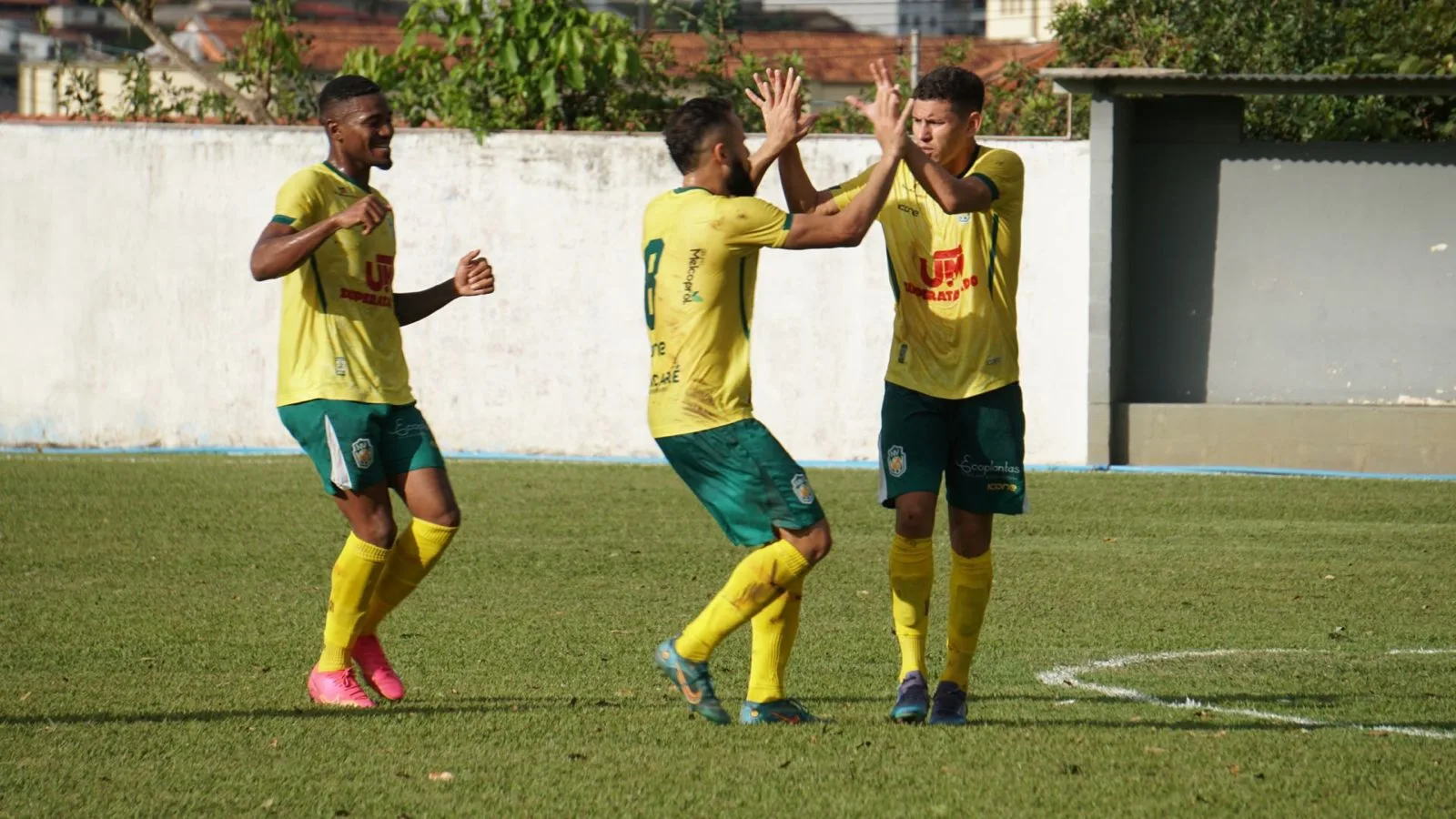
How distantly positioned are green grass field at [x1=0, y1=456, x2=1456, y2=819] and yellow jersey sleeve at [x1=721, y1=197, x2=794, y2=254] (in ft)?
4.91

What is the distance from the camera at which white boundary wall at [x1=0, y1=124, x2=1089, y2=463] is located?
16500 mm

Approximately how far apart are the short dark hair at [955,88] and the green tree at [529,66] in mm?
11040

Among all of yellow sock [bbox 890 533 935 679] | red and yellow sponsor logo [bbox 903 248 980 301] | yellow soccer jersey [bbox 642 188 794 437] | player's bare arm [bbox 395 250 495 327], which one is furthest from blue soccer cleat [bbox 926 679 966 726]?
player's bare arm [bbox 395 250 495 327]

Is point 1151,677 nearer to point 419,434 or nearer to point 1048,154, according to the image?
point 419,434

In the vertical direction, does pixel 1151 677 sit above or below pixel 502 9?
below

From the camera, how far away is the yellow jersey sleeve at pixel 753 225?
5.85 metres

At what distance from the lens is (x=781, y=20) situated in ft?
121

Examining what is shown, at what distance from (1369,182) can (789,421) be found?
211 inches

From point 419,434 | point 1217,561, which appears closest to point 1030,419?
point 1217,561

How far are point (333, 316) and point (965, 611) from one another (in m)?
2.35

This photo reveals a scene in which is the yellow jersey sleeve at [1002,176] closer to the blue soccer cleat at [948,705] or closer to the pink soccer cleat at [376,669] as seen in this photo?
the blue soccer cleat at [948,705]

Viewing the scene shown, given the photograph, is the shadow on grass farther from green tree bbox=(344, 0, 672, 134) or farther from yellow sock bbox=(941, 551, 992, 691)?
green tree bbox=(344, 0, 672, 134)

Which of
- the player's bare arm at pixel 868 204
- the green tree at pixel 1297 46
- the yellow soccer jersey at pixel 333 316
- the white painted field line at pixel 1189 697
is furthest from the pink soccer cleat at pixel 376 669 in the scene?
the green tree at pixel 1297 46

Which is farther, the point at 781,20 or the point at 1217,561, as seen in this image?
the point at 781,20
